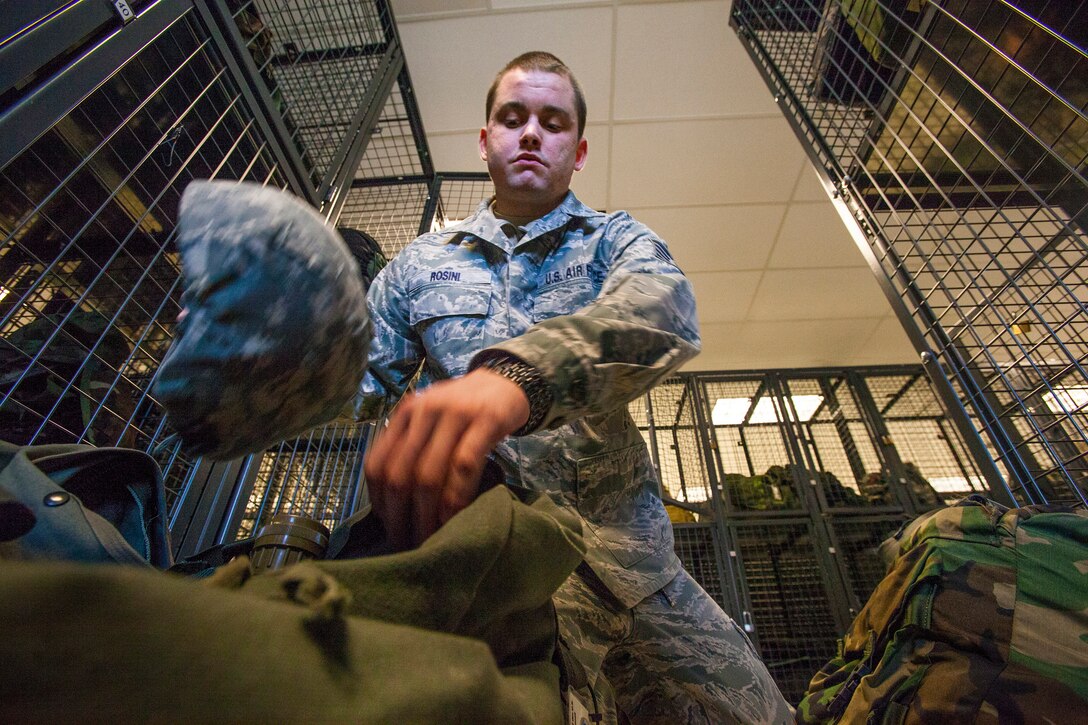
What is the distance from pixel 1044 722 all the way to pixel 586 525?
2.20 feet

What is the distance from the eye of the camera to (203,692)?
167 mm

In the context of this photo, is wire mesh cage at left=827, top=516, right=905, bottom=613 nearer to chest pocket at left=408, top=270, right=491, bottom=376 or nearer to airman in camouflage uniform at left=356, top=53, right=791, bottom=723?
airman in camouflage uniform at left=356, top=53, right=791, bottom=723

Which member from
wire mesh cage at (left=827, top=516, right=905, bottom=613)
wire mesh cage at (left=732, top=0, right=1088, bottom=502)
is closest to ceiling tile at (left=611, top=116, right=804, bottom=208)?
wire mesh cage at (left=732, top=0, right=1088, bottom=502)

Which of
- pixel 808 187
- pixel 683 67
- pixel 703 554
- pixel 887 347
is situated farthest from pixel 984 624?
pixel 887 347

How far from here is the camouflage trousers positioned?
0.72 m

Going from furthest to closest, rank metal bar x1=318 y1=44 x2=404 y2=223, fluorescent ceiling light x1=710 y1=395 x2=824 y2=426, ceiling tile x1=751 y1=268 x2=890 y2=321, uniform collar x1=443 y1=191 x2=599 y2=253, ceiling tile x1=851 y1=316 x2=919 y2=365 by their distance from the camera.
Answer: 1. ceiling tile x1=851 y1=316 x2=919 y2=365
2. ceiling tile x1=751 y1=268 x2=890 y2=321
3. fluorescent ceiling light x1=710 y1=395 x2=824 y2=426
4. metal bar x1=318 y1=44 x2=404 y2=223
5. uniform collar x1=443 y1=191 x2=599 y2=253

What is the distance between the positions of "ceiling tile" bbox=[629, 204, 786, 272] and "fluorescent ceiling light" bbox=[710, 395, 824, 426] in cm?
98

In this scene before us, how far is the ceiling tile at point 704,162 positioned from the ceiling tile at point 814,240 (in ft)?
0.73

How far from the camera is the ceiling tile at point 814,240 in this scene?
2.98 meters

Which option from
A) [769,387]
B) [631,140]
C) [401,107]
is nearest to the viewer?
[401,107]

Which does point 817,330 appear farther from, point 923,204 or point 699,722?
point 699,722

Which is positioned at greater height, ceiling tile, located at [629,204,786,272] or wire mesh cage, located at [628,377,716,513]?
ceiling tile, located at [629,204,786,272]

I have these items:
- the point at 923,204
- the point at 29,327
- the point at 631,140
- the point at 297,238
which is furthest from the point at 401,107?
the point at 297,238

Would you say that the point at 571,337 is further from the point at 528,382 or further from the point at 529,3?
the point at 529,3
